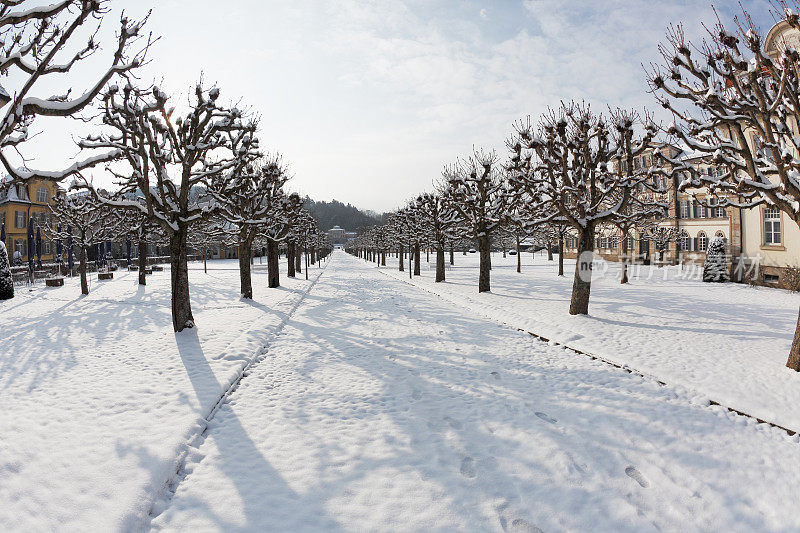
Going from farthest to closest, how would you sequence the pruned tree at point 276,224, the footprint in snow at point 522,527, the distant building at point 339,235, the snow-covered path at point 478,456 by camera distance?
1. the distant building at point 339,235
2. the pruned tree at point 276,224
3. the snow-covered path at point 478,456
4. the footprint in snow at point 522,527

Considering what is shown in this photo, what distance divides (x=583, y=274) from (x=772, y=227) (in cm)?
1722

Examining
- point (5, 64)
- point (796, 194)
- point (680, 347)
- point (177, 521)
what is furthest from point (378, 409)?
point (796, 194)

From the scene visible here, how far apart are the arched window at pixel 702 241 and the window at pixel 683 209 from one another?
196cm

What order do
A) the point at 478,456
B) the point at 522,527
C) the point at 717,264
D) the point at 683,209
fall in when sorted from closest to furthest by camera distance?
the point at 522,527 → the point at 478,456 → the point at 717,264 → the point at 683,209

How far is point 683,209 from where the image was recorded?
1385 inches

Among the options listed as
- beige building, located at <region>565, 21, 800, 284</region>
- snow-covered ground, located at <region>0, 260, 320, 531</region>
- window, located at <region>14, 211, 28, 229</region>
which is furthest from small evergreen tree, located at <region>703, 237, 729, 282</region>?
window, located at <region>14, 211, 28, 229</region>

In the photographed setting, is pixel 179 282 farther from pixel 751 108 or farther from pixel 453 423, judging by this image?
pixel 751 108

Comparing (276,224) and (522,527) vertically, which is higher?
(276,224)

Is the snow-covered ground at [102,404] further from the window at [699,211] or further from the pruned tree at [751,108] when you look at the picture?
the window at [699,211]

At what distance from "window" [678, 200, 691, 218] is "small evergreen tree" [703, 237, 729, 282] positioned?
12.9 m

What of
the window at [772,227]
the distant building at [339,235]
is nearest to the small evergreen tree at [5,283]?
the window at [772,227]

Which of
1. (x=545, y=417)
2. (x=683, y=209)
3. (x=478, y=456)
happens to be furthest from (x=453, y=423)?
(x=683, y=209)

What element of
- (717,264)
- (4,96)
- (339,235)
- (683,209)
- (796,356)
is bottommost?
(796,356)

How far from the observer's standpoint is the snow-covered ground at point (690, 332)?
19.9 feet
